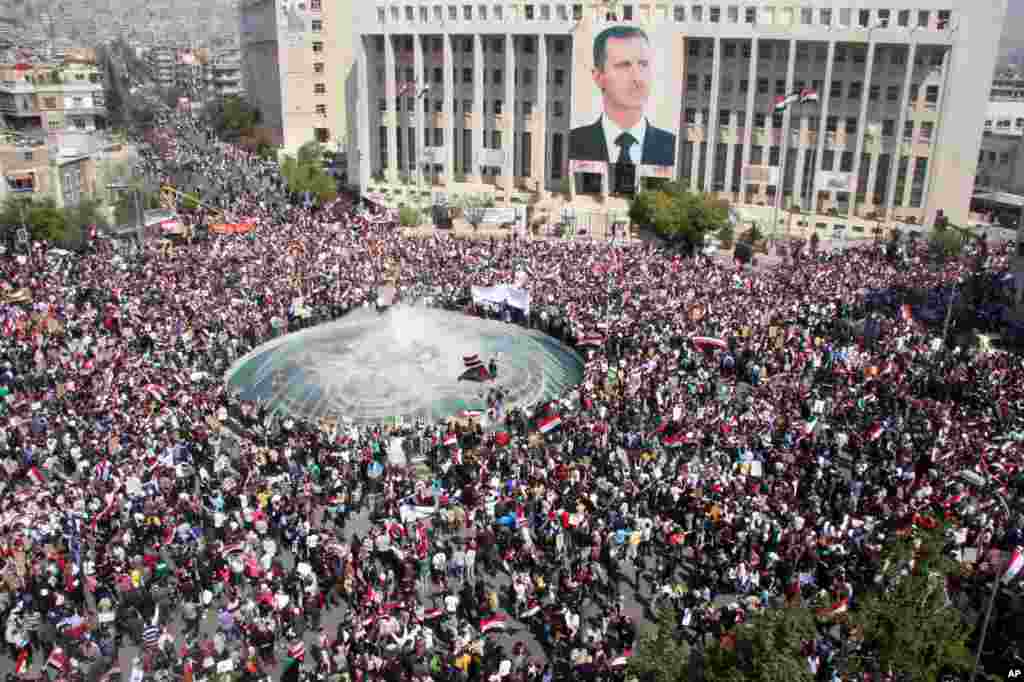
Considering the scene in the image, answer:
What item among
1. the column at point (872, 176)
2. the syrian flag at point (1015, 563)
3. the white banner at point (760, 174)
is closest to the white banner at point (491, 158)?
the white banner at point (760, 174)

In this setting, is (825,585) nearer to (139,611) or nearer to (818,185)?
(139,611)

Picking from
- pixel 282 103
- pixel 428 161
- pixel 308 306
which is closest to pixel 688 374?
pixel 308 306

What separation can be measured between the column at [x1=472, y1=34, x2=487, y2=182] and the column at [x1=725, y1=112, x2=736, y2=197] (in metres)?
21.6

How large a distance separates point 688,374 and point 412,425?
11.0m

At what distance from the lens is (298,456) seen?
26312mm

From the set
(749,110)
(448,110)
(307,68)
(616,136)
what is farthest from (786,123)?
(307,68)

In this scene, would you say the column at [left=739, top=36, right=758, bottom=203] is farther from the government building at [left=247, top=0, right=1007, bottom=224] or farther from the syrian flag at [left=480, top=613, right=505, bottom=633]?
the syrian flag at [left=480, top=613, right=505, bottom=633]

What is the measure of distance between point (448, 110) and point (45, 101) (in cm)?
5042

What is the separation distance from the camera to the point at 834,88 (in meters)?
65.7

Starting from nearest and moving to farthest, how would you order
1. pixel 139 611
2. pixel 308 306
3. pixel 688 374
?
pixel 139 611 → pixel 688 374 → pixel 308 306

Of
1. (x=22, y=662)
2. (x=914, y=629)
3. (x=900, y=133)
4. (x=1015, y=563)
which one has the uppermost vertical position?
(x=900, y=133)

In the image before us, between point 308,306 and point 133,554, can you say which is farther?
point 308,306

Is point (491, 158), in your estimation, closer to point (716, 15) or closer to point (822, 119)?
point (716, 15)

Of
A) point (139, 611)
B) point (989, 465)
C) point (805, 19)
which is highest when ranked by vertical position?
point (805, 19)
